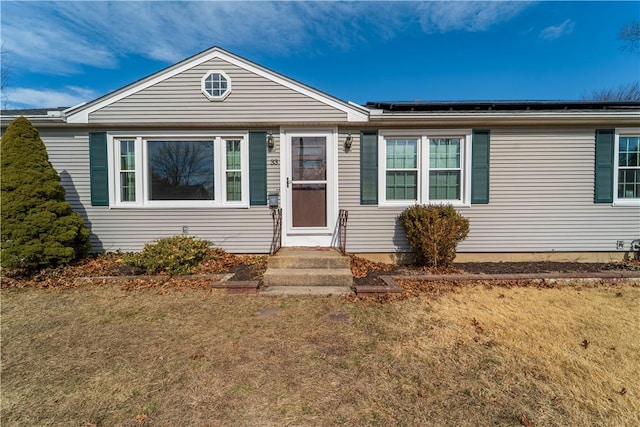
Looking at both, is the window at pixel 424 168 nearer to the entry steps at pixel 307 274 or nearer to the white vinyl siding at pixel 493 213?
the white vinyl siding at pixel 493 213

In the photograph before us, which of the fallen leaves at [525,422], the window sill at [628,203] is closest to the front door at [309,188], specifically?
the fallen leaves at [525,422]

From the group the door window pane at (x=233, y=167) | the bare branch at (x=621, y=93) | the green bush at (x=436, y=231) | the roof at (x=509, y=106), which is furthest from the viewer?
the bare branch at (x=621, y=93)

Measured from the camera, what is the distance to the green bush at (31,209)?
4664mm

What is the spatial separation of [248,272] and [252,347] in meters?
2.21

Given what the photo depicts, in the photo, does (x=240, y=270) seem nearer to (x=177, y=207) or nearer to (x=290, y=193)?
(x=290, y=193)

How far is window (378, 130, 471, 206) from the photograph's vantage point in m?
5.80

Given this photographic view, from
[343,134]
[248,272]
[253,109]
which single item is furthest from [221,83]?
[248,272]

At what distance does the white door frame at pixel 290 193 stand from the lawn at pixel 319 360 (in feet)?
6.40

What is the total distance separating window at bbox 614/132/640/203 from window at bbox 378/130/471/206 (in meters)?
3.03

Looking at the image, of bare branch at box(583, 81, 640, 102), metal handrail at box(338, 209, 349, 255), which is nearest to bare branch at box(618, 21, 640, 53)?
bare branch at box(583, 81, 640, 102)

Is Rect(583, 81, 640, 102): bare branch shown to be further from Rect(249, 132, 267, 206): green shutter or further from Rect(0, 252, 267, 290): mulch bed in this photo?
Rect(0, 252, 267, 290): mulch bed

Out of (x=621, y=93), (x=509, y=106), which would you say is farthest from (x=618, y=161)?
(x=621, y=93)

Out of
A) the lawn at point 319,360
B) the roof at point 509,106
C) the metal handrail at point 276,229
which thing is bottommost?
the lawn at point 319,360

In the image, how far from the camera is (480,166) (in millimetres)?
5777
